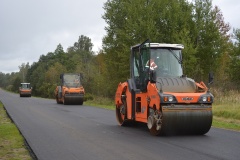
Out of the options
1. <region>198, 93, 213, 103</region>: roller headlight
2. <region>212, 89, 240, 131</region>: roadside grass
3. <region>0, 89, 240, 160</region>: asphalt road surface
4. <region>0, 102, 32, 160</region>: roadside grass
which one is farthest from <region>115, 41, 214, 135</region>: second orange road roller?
<region>0, 102, 32, 160</region>: roadside grass

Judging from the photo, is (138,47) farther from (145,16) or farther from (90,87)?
(90,87)

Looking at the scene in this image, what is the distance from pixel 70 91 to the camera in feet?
97.8

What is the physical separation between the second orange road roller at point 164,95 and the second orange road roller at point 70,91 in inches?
668

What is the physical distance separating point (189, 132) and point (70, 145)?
137 inches

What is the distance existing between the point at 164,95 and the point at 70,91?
20405mm

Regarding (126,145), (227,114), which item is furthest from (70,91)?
(126,145)

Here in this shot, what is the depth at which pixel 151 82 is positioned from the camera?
1087cm

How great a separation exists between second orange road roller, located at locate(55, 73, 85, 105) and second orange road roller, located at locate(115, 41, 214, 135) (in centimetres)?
1697

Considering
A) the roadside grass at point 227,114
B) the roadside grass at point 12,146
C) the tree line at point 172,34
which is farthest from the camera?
the tree line at point 172,34

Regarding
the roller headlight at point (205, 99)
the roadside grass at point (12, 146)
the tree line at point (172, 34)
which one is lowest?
the roadside grass at point (12, 146)

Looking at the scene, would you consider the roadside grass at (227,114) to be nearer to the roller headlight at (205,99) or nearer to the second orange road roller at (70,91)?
the roller headlight at (205,99)

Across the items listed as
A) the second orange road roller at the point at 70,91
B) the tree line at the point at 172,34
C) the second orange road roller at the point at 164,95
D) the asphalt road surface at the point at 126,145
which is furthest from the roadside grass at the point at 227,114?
the second orange road roller at the point at 70,91

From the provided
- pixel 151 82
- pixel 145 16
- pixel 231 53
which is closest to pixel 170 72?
pixel 151 82

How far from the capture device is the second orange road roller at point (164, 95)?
33.0 feet
